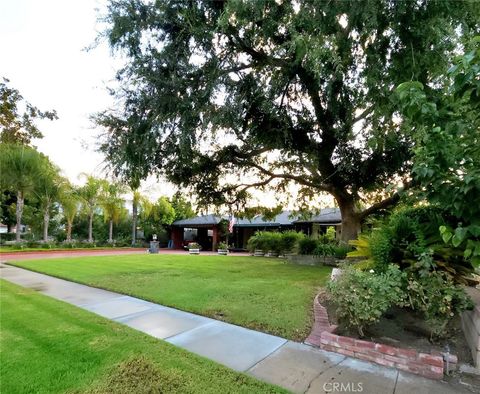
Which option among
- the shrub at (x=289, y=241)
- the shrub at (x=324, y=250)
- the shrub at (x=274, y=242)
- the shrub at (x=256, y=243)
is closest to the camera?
the shrub at (x=324, y=250)

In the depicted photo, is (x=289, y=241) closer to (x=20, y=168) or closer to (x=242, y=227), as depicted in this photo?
(x=242, y=227)

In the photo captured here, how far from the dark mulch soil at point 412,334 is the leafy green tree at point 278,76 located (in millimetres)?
3694

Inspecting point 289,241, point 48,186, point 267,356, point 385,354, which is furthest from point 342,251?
point 48,186

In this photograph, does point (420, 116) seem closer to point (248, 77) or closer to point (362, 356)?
point (362, 356)

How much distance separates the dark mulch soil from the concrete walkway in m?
0.64

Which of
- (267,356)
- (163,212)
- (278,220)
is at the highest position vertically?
(163,212)

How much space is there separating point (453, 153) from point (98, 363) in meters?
4.37

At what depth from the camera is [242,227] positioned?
32594 mm

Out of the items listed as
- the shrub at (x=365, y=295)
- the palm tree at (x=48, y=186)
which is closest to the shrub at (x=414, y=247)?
the shrub at (x=365, y=295)

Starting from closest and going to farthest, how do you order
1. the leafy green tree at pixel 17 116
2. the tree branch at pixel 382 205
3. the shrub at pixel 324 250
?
the leafy green tree at pixel 17 116, the tree branch at pixel 382 205, the shrub at pixel 324 250

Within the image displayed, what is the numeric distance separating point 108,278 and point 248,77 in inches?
279

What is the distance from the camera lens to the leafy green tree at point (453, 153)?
97.7 inches

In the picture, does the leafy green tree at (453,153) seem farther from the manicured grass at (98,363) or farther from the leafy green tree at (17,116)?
the leafy green tree at (17,116)

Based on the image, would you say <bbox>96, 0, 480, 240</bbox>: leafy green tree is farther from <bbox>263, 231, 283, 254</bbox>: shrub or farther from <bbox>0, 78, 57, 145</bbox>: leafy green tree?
<bbox>263, 231, 283, 254</bbox>: shrub
